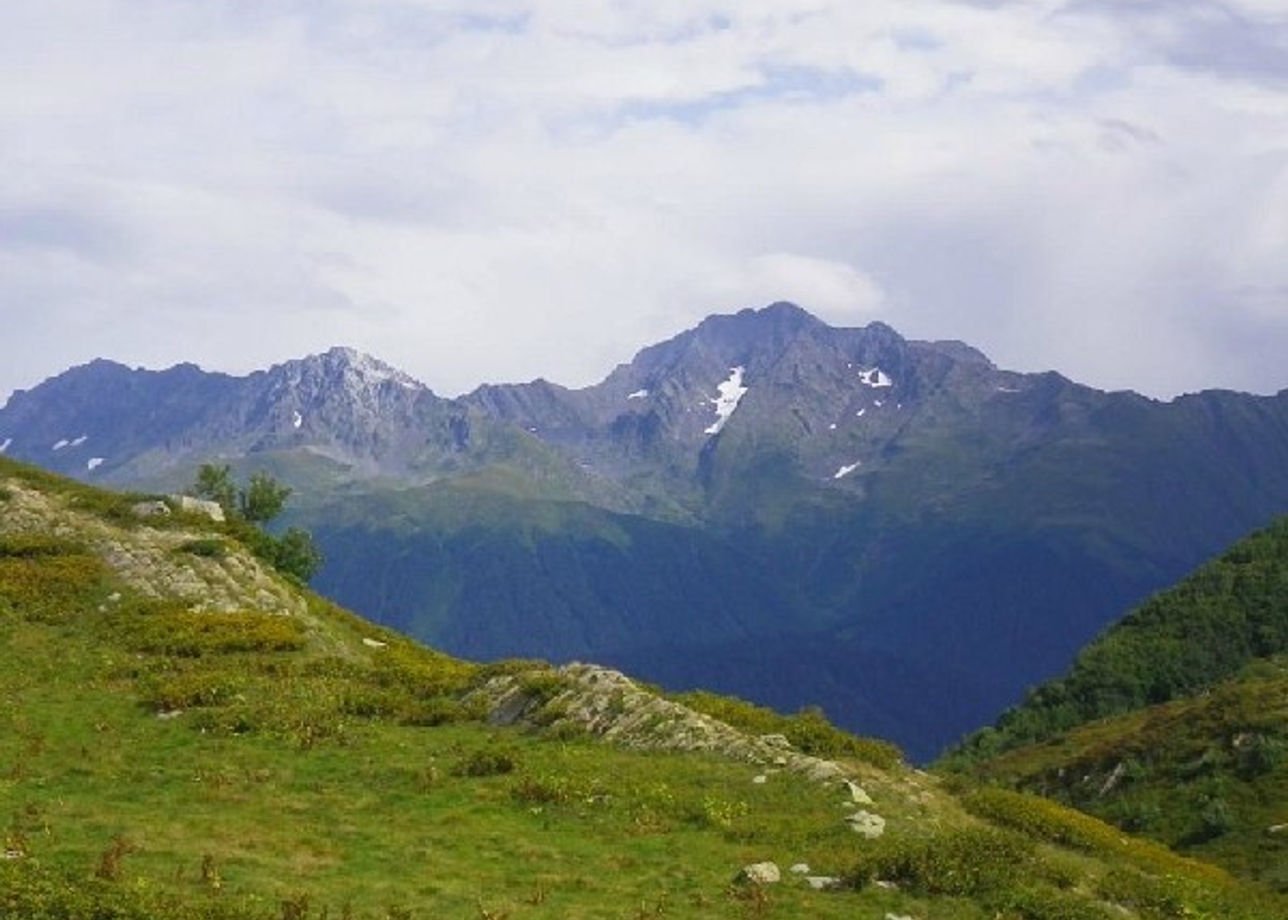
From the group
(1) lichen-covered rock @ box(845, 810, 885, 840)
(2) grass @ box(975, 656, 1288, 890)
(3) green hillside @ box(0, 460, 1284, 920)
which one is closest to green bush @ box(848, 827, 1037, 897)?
(3) green hillside @ box(0, 460, 1284, 920)

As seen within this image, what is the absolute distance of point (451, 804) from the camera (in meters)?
32.9

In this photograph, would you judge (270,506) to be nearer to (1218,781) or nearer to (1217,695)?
(1218,781)

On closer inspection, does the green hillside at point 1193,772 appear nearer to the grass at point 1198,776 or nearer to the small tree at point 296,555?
the grass at point 1198,776

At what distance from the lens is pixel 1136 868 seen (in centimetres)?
3362

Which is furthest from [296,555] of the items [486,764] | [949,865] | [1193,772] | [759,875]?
[1193,772]

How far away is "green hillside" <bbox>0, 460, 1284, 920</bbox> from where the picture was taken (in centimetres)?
2598

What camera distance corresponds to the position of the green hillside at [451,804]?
26.0m

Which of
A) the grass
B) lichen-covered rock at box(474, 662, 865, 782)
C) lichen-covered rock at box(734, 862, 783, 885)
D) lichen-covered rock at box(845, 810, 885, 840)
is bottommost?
lichen-covered rock at box(734, 862, 783, 885)

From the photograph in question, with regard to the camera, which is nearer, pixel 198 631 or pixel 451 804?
pixel 451 804

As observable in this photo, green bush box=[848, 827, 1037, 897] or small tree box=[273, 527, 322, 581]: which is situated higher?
small tree box=[273, 527, 322, 581]

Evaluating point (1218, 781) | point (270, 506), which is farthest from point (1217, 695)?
point (270, 506)

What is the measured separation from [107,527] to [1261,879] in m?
61.3

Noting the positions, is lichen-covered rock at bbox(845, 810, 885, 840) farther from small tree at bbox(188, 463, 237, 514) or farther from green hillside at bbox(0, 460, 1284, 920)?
small tree at bbox(188, 463, 237, 514)

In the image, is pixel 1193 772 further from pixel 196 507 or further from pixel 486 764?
pixel 486 764
